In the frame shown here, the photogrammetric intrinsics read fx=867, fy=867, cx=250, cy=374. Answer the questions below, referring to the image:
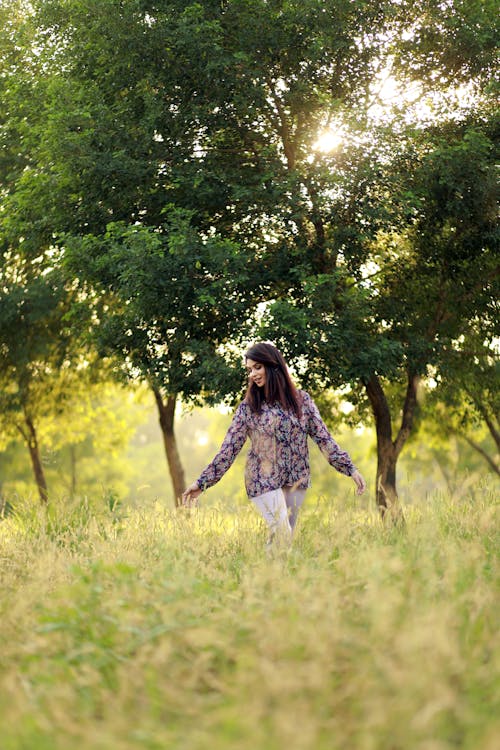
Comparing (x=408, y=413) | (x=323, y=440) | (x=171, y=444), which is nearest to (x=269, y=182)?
(x=408, y=413)

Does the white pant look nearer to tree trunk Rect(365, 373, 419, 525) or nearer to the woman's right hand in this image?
the woman's right hand

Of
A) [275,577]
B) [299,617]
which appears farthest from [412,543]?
[299,617]

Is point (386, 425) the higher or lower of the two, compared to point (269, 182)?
lower

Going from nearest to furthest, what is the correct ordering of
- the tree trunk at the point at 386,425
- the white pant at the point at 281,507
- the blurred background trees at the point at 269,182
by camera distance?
the white pant at the point at 281,507, the blurred background trees at the point at 269,182, the tree trunk at the point at 386,425

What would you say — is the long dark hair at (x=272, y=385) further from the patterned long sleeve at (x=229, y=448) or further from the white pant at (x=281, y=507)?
the white pant at (x=281, y=507)

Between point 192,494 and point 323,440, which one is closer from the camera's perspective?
point 192,494

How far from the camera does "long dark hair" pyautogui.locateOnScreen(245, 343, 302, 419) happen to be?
6.97 meters

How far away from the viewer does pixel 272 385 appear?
704cm

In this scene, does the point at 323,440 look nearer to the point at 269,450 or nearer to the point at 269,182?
the point at 269,450

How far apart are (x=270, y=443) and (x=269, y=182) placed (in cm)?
832

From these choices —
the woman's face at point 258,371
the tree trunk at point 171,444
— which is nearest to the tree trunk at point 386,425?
the tree trunk at point 171,444

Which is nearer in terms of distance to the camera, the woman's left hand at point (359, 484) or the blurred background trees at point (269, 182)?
the woman's left hand at point (359, 484)

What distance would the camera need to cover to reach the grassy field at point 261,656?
10.2 ft

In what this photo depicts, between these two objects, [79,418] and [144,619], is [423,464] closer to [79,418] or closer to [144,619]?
[79,418]
